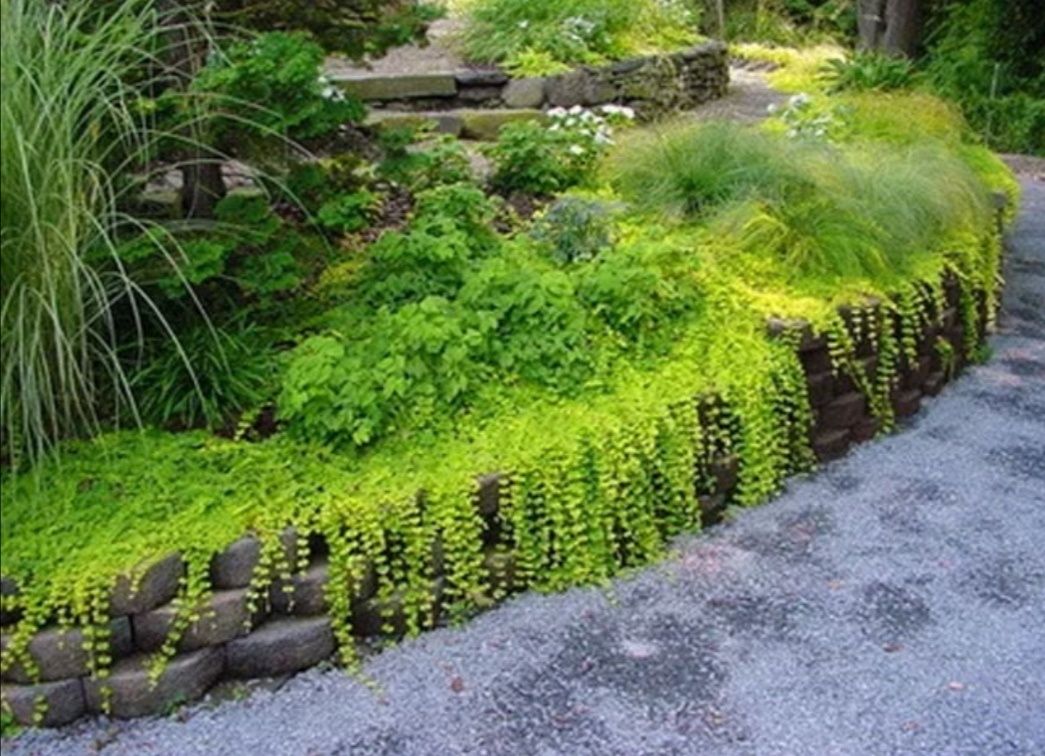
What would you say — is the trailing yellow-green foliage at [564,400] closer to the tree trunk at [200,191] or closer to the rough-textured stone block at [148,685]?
the rough-textured stone block at [148,685]

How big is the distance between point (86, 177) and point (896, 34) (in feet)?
28.3

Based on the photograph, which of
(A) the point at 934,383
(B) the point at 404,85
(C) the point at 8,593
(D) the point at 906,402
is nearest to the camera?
(C) the point at 8,593

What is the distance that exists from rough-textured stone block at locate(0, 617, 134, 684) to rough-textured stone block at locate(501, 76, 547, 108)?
4599 millimetres

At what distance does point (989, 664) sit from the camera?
2484 mm

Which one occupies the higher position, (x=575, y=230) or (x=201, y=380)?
(x=575, y=230)

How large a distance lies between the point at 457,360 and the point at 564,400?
1.05 ft

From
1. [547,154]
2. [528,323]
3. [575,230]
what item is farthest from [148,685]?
[547,154]

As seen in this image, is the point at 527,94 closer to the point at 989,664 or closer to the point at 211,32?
the point at 211,32

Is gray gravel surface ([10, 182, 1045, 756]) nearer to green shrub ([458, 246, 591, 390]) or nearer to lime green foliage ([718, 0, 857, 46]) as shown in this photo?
green shrub ([458, 246, 591, 390])

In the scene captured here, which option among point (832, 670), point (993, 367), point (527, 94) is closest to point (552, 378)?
point (832, 670)

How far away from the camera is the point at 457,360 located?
2770mm

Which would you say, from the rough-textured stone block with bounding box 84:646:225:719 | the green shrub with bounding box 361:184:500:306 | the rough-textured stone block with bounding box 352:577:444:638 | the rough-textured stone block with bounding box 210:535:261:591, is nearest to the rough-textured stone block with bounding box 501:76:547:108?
the green shrub with bounding box 361:184:500:306

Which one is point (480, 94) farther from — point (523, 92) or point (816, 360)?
point (816, 360)

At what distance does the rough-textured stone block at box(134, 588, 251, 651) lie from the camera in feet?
7.43
